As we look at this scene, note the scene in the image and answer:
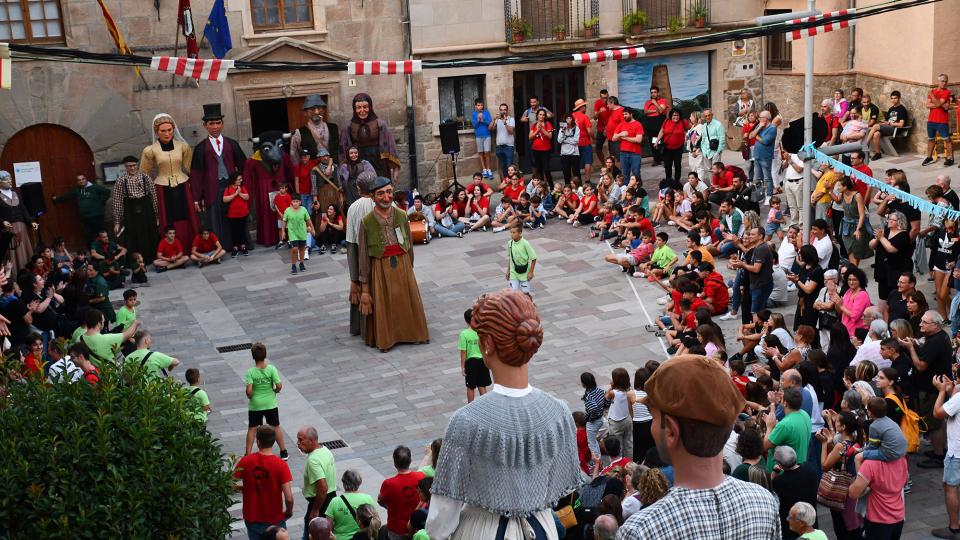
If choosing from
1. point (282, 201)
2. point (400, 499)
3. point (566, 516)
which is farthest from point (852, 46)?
point (566, 516)

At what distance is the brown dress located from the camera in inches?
660

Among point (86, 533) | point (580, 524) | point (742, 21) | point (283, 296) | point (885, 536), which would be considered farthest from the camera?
point (742, 21)

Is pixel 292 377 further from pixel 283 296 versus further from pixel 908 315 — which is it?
pixel 908 315

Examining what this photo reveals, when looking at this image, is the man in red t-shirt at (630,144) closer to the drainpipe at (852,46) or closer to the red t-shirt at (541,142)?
the red t-shirt at (541,142)

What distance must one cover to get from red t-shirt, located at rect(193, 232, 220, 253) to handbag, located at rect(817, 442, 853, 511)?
13.5 m

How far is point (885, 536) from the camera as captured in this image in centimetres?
1044

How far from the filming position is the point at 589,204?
2252cm

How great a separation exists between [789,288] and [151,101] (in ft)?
38.8

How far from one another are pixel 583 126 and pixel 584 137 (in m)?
0.20

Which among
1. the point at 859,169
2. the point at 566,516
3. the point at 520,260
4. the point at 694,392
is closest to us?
the point at 694,392

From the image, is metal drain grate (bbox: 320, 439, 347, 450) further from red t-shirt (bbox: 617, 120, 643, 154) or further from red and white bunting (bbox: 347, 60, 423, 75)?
red t-shirt (bbox: 617, 120, 643, 154)

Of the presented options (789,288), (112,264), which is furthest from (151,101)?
(789,288)

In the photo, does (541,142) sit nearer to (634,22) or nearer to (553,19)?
(553,19)

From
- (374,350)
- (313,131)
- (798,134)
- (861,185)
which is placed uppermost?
(313,131)
